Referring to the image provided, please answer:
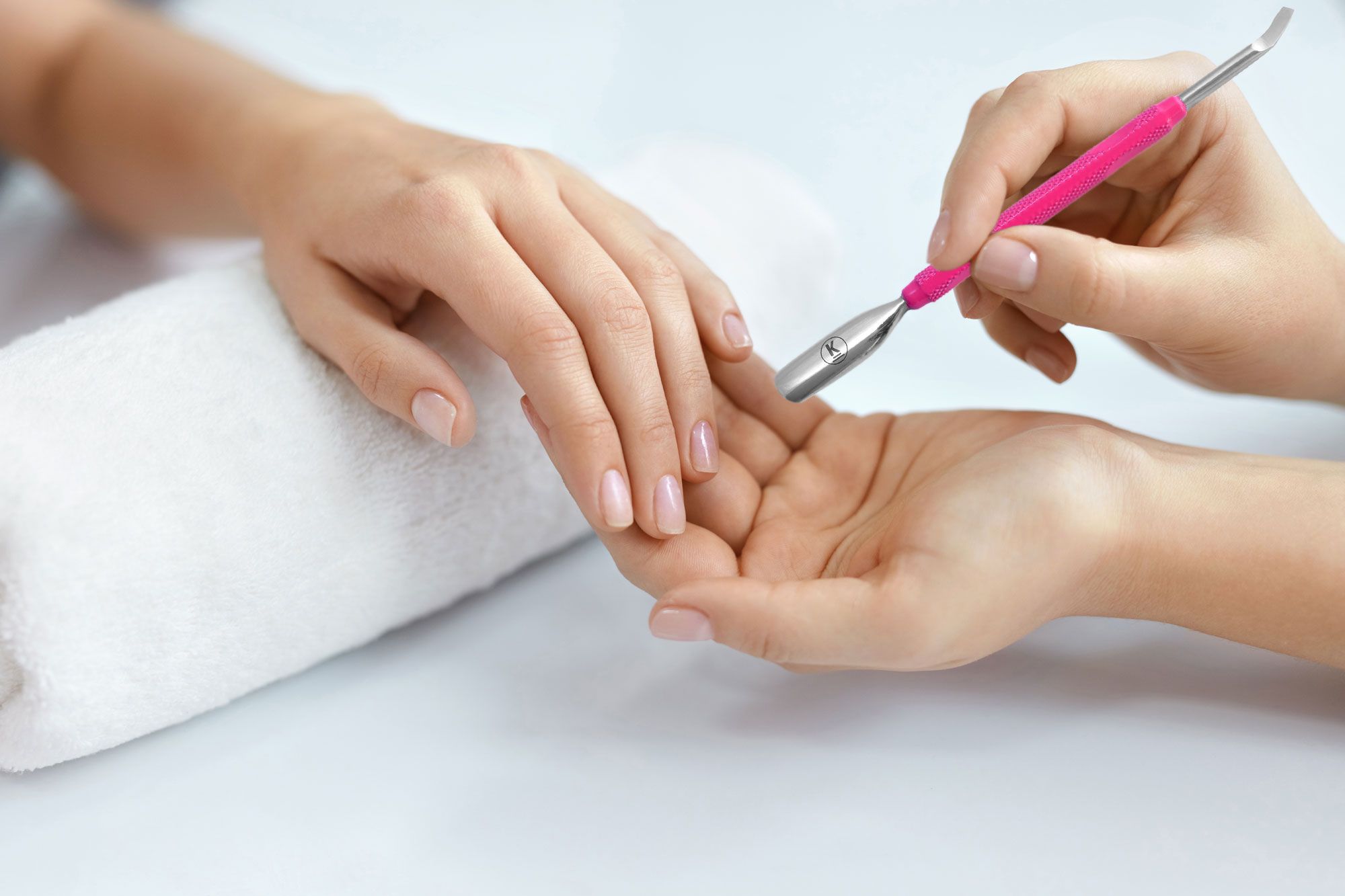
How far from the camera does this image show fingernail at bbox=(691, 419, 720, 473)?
2.54 ft

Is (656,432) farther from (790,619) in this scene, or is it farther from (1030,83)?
(1030,83)

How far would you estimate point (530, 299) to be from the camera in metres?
0.76

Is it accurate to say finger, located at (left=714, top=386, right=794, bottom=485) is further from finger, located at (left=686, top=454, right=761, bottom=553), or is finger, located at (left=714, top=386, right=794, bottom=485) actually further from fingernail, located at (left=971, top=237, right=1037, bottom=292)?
fingernail, located at (left=971, top=237, right=1037, bottom=292)

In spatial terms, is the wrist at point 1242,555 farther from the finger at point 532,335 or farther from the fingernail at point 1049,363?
the finger at point 532,335

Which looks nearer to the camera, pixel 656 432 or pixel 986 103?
pixel 656 432

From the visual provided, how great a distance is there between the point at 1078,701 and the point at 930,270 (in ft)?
1.08

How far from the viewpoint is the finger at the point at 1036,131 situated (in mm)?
722

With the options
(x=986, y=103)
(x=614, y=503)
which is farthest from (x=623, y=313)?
(x=986, y=103)

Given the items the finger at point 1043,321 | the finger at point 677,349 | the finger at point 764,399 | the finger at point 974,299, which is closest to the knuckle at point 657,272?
the finger at point 677,349

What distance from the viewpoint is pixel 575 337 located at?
0.76 metres

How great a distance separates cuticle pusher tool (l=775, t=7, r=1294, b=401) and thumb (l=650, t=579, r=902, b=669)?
161mm

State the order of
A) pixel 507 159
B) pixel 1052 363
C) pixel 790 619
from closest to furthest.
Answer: pixel 790 619, pixel 507 159, pixel 1052 363

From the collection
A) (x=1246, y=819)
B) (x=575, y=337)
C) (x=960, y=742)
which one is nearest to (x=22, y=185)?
(x=575, y=337)

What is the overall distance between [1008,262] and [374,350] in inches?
18.4
